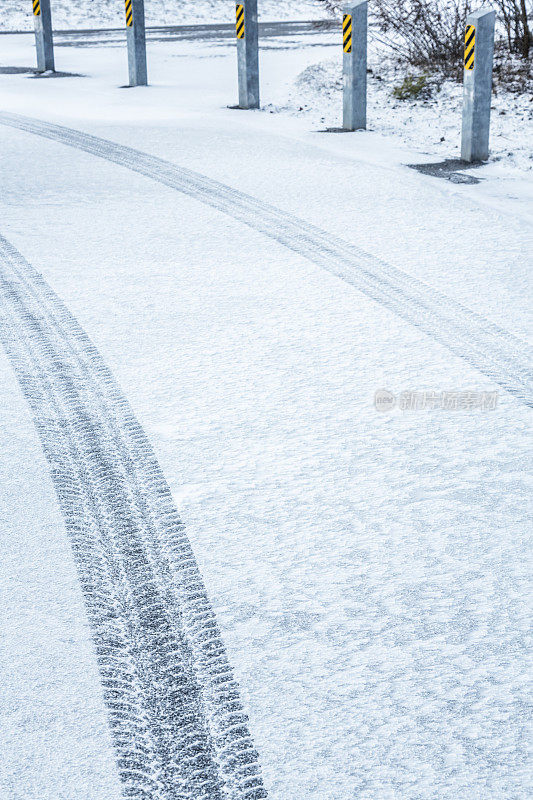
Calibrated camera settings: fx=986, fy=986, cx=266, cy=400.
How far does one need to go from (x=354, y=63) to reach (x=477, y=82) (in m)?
1.82

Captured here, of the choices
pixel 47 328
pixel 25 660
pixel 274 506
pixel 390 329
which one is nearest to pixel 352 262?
pixel 390 329

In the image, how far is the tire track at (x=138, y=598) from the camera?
1.94m

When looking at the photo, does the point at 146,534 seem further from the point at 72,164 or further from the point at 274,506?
the point at 72,164

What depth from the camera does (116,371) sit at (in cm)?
376

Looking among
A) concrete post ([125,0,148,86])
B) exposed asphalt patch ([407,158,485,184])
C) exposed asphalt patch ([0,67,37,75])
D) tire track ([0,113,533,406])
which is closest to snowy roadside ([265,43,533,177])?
exposed asphalt patch ([407,158,485,184])

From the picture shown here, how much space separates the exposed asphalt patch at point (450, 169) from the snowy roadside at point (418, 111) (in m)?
0.17

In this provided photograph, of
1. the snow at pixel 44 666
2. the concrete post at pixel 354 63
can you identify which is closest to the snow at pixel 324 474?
the snow at pixel 44 666

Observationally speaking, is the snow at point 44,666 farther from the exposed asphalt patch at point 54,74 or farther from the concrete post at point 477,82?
the exposed asphalt patch at point 54,74

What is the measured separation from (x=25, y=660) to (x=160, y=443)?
110cm

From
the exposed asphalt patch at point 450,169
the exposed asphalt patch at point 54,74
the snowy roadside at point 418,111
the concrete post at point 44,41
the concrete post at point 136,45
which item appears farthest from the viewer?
the concrete post at point 44,41

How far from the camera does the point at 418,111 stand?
1014 centimetres

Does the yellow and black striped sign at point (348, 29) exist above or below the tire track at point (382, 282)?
above

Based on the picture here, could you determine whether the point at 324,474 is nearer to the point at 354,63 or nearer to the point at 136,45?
the point at 354,63

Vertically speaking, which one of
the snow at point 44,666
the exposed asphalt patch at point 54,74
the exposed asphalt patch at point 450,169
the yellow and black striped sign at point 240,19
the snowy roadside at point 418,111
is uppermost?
the yellow and black striped sign at point 240,19
